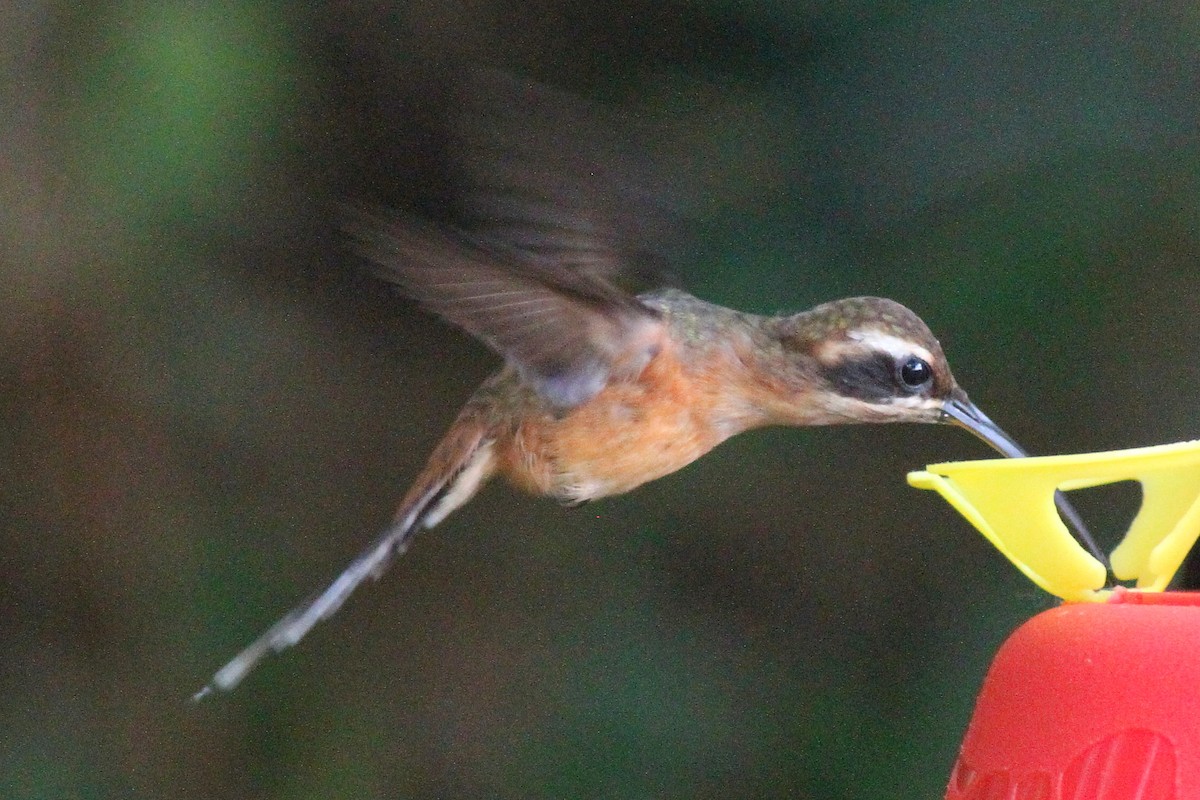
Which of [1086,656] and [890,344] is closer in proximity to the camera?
[1086,656]

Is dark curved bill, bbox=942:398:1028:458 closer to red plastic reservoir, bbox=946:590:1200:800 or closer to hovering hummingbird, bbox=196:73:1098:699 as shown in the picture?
hovering hummingbird, bbox=196:73:1098:699

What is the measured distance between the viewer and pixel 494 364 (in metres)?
3.14

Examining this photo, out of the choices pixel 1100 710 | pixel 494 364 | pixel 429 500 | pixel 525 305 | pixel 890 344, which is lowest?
pixel 429 500

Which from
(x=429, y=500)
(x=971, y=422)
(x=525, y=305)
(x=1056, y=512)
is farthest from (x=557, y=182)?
(x=1056, y=512)

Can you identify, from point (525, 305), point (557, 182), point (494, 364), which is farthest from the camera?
point (494, 364)

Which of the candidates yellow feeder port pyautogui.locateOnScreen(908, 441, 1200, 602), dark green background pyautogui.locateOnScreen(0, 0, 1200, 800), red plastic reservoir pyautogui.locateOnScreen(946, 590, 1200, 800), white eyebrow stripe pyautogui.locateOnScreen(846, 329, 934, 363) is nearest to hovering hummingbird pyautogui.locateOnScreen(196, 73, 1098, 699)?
white eyebrow stripe pyautogui.locateOnScreen(846, 329, 934, 363)

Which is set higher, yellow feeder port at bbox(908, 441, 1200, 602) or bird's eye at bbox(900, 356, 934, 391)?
bird's eye at bbox(900, 356, 934, 391)

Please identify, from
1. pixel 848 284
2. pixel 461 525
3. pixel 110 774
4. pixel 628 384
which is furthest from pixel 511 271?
pixel 110 774

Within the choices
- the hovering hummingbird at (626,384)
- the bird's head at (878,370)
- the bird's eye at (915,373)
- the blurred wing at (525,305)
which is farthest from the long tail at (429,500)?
the bird's eye at (915,373)

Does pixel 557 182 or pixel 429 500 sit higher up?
pixel 557 182

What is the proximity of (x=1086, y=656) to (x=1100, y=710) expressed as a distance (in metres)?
0.05

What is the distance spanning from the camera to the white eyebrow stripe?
7.04ft

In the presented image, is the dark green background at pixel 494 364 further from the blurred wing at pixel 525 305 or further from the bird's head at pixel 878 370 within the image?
the blurred wing at pixel 525 305

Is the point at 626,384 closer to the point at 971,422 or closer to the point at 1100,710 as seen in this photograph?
the point at 971,422
